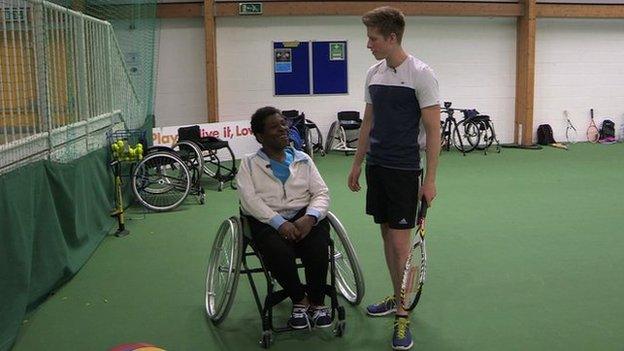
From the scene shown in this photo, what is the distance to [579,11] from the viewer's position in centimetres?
928

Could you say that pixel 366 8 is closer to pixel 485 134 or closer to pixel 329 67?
pixel 329 67

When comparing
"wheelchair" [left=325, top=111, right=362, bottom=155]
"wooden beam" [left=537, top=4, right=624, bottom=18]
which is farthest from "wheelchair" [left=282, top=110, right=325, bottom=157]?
"wooden beam" [left=537, top=4, right=624, bottom=18]

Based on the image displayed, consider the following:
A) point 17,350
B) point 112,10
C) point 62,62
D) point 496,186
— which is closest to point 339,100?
point 496,186

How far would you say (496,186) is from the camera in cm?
584

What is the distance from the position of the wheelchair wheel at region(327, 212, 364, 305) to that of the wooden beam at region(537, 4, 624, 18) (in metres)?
7.45

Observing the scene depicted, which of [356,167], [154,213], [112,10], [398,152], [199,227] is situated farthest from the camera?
[112,10]

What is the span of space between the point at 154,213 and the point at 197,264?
1.56 meters

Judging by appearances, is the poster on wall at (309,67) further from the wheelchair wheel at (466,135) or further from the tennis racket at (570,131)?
the tennis racket at (570,131)

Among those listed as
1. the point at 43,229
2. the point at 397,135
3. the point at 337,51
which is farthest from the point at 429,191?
the point at 337,51

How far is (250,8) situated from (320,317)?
6.72m

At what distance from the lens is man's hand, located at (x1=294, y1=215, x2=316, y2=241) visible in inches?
95.1

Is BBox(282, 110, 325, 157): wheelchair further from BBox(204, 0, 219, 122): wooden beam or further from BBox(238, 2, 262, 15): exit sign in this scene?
BBox(238, 2, 262, 15): exit sign

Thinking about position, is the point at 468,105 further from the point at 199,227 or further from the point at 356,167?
the point at 356,167

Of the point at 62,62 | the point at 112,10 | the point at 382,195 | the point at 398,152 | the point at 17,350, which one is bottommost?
the point at 17,350
